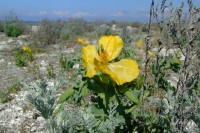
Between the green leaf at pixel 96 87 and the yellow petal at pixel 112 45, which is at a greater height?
the yellow petal at pixel 112 45

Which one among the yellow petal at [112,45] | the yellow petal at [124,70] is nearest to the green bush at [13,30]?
the yellow petal at [112,45]

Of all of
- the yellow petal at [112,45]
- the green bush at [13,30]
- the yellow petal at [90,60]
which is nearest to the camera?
the yellow petal at [90,60]

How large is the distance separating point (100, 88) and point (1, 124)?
1.71 m

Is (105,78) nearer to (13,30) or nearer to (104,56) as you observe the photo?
(104,56)

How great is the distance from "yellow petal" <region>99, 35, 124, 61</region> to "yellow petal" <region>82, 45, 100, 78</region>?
6 centimetres

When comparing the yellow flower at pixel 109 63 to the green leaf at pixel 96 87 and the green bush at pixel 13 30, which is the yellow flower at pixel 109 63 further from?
the green bush at pixel 13 30

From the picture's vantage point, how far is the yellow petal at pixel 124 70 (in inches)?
39.3

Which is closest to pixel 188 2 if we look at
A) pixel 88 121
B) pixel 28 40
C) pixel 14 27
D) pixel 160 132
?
pixel 88 121

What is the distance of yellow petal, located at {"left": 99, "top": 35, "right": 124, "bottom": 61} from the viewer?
1076 millimetres

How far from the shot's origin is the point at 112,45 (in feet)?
3.59

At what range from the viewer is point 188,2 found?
0.97 metres

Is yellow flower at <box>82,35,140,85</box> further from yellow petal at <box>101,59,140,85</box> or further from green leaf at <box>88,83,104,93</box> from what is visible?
green leaf at <box>88,83,104,93</box>

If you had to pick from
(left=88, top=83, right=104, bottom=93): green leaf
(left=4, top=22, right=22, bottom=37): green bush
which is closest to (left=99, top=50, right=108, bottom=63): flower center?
(left=88, top=83, right=104, bottom=93): green leaf

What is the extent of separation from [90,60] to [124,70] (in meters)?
0.16
